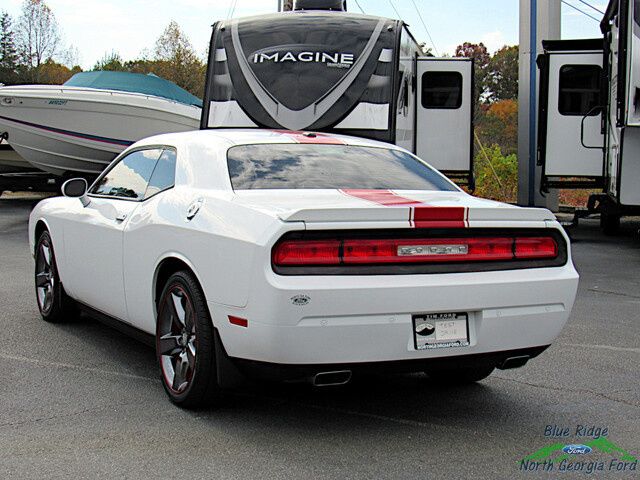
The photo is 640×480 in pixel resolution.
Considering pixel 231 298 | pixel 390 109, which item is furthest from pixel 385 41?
pixel 231 298

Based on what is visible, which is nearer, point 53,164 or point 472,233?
point 472,233

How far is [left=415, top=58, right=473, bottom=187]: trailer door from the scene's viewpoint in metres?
15.2

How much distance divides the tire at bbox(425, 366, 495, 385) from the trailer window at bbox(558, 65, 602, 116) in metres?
10.2

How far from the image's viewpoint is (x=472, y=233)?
461 centimetres

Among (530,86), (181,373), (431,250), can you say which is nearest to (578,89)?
(530,86)

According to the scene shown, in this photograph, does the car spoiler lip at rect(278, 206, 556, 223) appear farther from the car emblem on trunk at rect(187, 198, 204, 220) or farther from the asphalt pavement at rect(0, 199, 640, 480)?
the asphalt pavement at rect(0, 199, 640, 480)

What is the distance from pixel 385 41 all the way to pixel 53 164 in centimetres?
821

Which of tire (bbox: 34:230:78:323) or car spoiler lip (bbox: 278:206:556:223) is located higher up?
car spoiler lip (bbox: 278:206:556:223)

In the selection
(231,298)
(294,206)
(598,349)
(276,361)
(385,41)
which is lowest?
(598,349)

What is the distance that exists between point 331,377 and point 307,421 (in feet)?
1.52

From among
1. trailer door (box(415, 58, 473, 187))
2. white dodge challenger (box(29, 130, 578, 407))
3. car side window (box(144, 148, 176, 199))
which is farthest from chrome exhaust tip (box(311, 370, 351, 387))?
trailer door (box(415, 58, 473, 187))

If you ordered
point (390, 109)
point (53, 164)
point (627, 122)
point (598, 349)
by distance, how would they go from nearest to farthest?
1. point (598, 349)
2. point (627, 122)
3. point (390, 109)
4. point (53, 164)

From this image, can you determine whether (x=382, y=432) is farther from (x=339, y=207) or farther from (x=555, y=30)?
(x=555, y=30)

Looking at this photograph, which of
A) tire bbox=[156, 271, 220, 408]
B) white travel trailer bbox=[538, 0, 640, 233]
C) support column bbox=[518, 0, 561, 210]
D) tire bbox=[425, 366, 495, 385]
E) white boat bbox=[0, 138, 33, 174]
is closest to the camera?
tire bbox=[156, 271, 220, 408]
